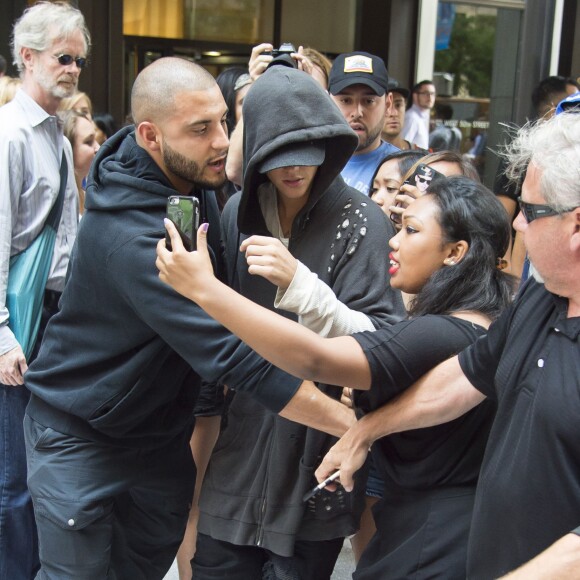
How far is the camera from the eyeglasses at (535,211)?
1869 mm

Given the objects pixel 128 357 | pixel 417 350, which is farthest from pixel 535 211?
pixel 128 357

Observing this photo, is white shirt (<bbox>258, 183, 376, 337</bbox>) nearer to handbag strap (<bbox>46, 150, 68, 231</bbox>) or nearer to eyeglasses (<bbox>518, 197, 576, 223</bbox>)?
eyeglasses (<bbox>518, 197, 576, 223</bbox>)

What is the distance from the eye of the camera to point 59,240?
3947mm

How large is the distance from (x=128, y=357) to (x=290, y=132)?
810mm

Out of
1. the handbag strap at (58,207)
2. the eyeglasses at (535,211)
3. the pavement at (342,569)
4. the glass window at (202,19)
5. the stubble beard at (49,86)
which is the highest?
the glass window at (202,19)

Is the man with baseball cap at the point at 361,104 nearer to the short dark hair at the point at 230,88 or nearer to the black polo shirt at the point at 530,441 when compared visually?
the short dark hair at the point at 230,88

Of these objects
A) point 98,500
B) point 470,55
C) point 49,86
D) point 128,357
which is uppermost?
point 470,55

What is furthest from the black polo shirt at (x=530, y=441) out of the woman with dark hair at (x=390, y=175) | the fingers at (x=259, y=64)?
the woman with dark hair at (x=390, y=175)

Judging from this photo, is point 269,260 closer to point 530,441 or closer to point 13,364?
point 530,441

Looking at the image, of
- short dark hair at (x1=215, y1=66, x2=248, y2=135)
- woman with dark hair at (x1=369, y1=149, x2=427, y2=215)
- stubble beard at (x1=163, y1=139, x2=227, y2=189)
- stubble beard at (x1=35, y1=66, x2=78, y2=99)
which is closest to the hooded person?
stubble beard at (x1=163, y1=139, x2=227, y2=189)

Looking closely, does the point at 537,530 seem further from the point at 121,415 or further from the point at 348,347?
the point at 121,415

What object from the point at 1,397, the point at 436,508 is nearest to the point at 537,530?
the point at 436,508

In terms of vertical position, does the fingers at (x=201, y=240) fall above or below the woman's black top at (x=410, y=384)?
above

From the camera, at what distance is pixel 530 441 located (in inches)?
73.6
